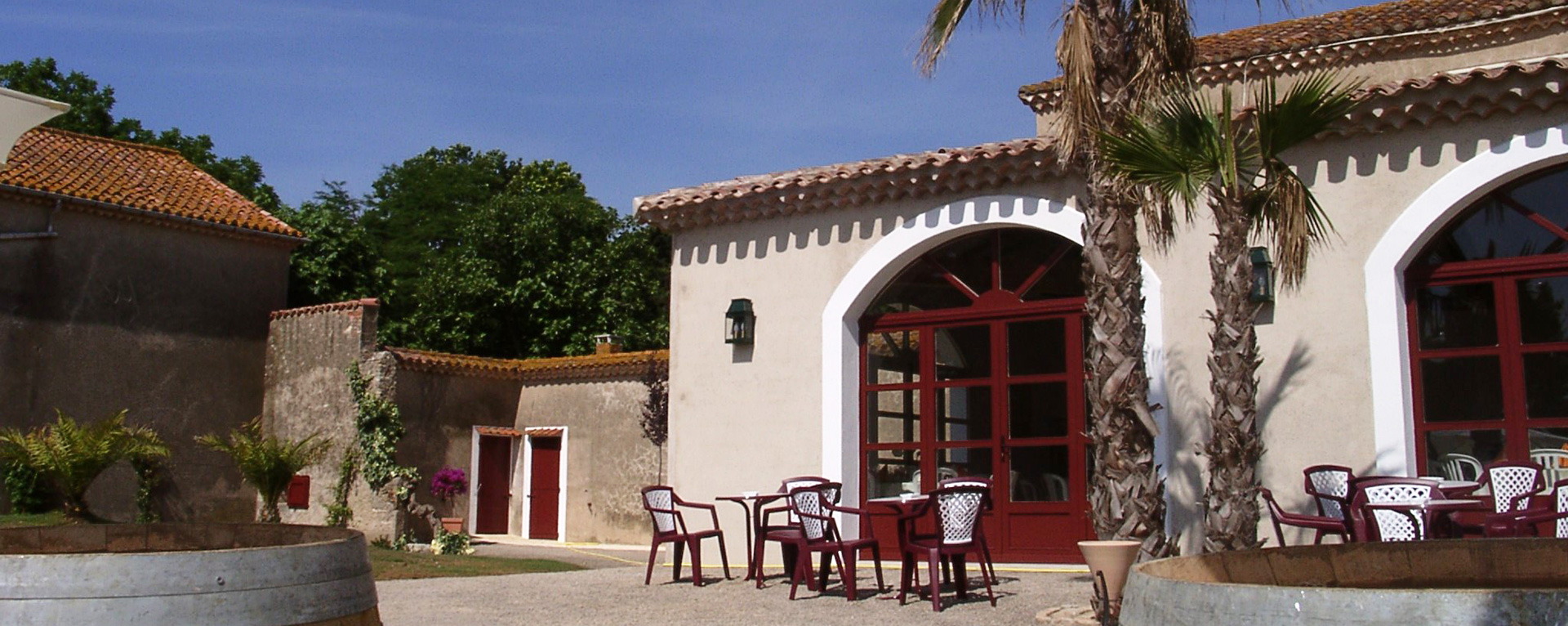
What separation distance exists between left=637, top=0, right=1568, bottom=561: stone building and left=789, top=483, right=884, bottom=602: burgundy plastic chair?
6.67 ft

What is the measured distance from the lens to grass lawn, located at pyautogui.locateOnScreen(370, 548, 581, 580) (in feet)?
38.6

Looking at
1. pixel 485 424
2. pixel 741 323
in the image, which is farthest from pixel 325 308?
pixel 741 323

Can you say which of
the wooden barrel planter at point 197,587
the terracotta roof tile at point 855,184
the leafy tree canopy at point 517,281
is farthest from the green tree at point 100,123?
the wooden barrel planter at point 197,587

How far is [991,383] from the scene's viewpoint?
33.9ft

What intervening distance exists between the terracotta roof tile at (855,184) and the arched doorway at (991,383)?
538 mm

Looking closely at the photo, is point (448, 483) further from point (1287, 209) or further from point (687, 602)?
point (1287, 209)

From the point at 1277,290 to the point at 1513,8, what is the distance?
17.5 feet

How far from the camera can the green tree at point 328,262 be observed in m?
23.1

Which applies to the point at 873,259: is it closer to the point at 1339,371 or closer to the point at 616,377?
the point at 1339,371

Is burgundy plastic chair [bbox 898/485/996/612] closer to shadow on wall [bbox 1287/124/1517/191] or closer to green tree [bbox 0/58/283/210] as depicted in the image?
shadow on wall [bbox 1287/124/1517/191]

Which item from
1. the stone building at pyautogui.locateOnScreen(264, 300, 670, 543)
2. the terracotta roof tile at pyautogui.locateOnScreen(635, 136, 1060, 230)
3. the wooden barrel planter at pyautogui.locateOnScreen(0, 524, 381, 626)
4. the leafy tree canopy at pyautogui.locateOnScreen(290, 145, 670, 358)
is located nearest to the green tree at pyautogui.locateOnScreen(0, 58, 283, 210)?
the leafy tree canopy at pyautogui.locateOnScreen(290, 145, 670, 358)

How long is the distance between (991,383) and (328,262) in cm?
1640

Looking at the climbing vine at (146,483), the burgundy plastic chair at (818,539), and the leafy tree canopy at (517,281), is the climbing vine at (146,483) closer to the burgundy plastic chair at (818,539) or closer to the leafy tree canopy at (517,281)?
the leafy tree canopy at (517,281)

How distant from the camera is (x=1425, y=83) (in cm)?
817
